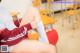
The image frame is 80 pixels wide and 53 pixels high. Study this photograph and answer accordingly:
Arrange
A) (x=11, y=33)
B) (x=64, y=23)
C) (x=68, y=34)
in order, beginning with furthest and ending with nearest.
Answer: (x=64, y=23) → (x=68, y=34) → (x=11, y=33)

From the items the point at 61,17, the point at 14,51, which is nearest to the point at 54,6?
the point at 61,17

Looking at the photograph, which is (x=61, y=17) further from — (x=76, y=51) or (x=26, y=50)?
(x=26, y=50)

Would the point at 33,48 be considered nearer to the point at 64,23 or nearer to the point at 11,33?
Result: the point at 11,33

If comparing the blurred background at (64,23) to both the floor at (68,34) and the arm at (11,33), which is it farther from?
the arm at (11,33)

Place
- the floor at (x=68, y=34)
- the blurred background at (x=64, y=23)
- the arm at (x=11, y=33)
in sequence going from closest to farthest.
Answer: the arm at (x=11, y=33) → the blurred background at (x=64, y=23) → the floor at (x=68, y=34)

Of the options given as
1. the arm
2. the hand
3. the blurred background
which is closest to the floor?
the blurred background

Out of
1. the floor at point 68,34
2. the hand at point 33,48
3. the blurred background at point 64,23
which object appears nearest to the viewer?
the hand at point 33,48

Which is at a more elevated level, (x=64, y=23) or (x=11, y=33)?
(x=11, y=33)

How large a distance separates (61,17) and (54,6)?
631 mm

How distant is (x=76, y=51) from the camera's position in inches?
106

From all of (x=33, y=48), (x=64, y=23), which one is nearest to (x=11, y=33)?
(x=33, y=48)

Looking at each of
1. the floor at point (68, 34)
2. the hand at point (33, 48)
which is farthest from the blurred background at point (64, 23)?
the hand at point (33, 48)

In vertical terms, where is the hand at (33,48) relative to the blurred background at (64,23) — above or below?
above

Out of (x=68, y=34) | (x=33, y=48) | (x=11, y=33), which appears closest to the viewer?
(x=33, y=48)
